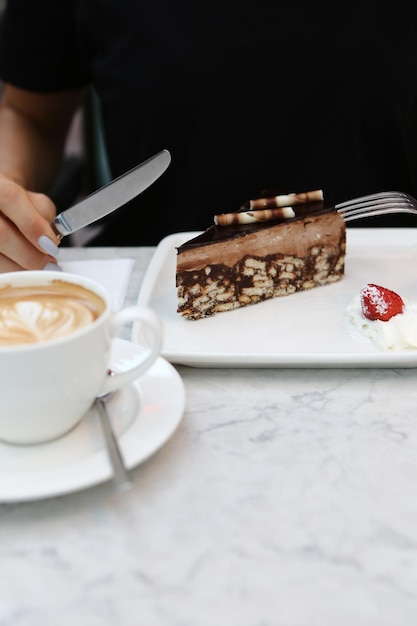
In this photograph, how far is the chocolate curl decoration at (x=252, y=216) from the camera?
1215mm

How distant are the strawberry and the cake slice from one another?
0.21m

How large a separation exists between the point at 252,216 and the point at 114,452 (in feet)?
2.13

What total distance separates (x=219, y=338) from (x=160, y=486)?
372 millimetres

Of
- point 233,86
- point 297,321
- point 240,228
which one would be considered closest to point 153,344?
point 297,321

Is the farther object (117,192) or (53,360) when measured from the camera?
(117,192)

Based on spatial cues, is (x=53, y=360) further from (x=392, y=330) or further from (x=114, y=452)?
(x=392, y=330)

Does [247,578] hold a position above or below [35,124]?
below

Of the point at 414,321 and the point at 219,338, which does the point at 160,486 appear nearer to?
the point at 219,338

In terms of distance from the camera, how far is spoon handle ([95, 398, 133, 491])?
2.03ft

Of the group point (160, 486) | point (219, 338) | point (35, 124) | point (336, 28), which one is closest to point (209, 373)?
point (219, 338)

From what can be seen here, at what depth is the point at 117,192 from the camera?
1.13 metres

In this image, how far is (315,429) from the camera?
81cm

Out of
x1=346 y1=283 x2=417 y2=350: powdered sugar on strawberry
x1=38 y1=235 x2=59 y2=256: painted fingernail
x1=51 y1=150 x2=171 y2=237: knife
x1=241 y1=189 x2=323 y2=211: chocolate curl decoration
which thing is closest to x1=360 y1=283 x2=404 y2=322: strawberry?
x1=346 y1=283 x2=417 y2=350: powdered sugar on strawberry

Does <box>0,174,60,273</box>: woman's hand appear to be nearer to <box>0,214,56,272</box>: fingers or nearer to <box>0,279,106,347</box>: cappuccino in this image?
<box>0,214,56,272</box>: fingers
